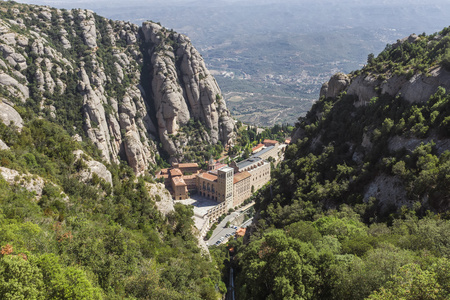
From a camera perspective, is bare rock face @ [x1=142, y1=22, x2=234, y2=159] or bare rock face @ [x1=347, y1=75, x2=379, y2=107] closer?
bare rock face @ [x1=347, y1=75, x2=379, y2=107]

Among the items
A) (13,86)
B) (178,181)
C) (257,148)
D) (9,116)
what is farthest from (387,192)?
(257,148)

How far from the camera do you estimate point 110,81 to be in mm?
105625

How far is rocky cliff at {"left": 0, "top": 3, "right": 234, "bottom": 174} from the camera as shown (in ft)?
282

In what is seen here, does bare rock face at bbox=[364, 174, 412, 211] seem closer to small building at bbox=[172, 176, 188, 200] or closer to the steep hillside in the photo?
the steep hillside

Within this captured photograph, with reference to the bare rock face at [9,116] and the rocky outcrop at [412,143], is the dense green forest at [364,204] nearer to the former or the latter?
the rocky outcrop at [412,143]

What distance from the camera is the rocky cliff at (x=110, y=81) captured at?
8606cm

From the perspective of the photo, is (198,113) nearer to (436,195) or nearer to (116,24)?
(116,24)

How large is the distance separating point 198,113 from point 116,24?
146ft

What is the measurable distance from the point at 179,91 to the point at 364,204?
3373 inches

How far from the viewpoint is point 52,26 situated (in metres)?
109

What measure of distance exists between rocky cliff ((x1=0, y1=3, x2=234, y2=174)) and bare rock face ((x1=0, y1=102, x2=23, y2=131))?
39877 mm

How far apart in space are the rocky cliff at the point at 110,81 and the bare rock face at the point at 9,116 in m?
39.9

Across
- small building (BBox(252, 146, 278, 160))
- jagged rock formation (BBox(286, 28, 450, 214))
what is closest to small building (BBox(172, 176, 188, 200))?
small building (BBox(252, 146, 278, 160))

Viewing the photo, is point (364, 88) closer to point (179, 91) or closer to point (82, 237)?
point (82, 237)
